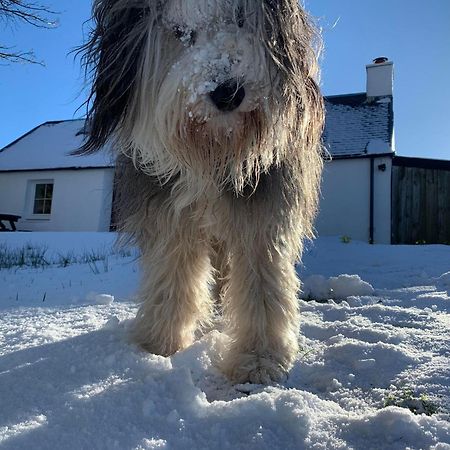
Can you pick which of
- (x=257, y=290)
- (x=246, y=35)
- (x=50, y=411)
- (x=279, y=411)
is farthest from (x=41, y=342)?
(x=246, y=35)

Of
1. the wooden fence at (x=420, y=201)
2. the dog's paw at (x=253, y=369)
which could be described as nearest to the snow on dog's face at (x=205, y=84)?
the dog's paw at (x=253, y=369)

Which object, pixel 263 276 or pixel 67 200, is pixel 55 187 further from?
pixel 263 276

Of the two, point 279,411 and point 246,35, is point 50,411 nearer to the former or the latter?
point 279,411

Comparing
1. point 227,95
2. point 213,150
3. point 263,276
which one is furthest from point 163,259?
point 227,95

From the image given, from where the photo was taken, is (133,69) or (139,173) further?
(139,173)

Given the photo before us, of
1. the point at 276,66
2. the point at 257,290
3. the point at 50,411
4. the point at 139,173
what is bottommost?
the point at 50,411

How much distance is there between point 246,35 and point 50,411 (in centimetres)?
172

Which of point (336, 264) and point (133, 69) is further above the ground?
point (133, 69)

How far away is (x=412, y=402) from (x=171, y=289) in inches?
54.9

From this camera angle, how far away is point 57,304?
3375mm

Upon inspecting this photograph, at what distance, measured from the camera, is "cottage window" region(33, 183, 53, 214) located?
18552mm

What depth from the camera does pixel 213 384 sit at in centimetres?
212

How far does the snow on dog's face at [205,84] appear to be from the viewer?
210 centimetres

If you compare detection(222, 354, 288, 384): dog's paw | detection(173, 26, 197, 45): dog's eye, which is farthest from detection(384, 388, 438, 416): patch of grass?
detection(173, 26, 197, 45): dog's eye
